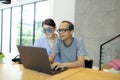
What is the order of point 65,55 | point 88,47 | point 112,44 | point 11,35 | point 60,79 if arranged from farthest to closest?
point 11,35, point 88,47, point 112,44, point 65,55, point 60,79

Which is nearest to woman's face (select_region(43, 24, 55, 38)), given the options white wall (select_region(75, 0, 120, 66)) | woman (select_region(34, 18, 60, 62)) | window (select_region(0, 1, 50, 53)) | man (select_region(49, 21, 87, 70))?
woman (select_region(34, 18, 60, 62))

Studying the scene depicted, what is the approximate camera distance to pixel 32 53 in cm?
143

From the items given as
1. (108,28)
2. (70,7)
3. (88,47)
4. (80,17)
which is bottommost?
(88,47)

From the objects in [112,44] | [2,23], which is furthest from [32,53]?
[2,23]

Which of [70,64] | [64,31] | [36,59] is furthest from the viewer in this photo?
[64,31]

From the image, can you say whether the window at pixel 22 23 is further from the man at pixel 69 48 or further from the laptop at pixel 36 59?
the laptop at pixel 36 59

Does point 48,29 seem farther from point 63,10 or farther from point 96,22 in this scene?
point 63,10

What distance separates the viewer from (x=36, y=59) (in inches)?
56.0

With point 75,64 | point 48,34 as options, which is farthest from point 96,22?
point 75,64

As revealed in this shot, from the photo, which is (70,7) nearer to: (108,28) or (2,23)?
(108,28)

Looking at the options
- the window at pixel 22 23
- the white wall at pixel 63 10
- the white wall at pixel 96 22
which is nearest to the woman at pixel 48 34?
the white wall at pixel 96 22

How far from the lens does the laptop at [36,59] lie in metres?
A: 1.34

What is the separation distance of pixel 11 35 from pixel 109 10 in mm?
4904

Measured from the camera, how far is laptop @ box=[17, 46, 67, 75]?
134 centimetres
